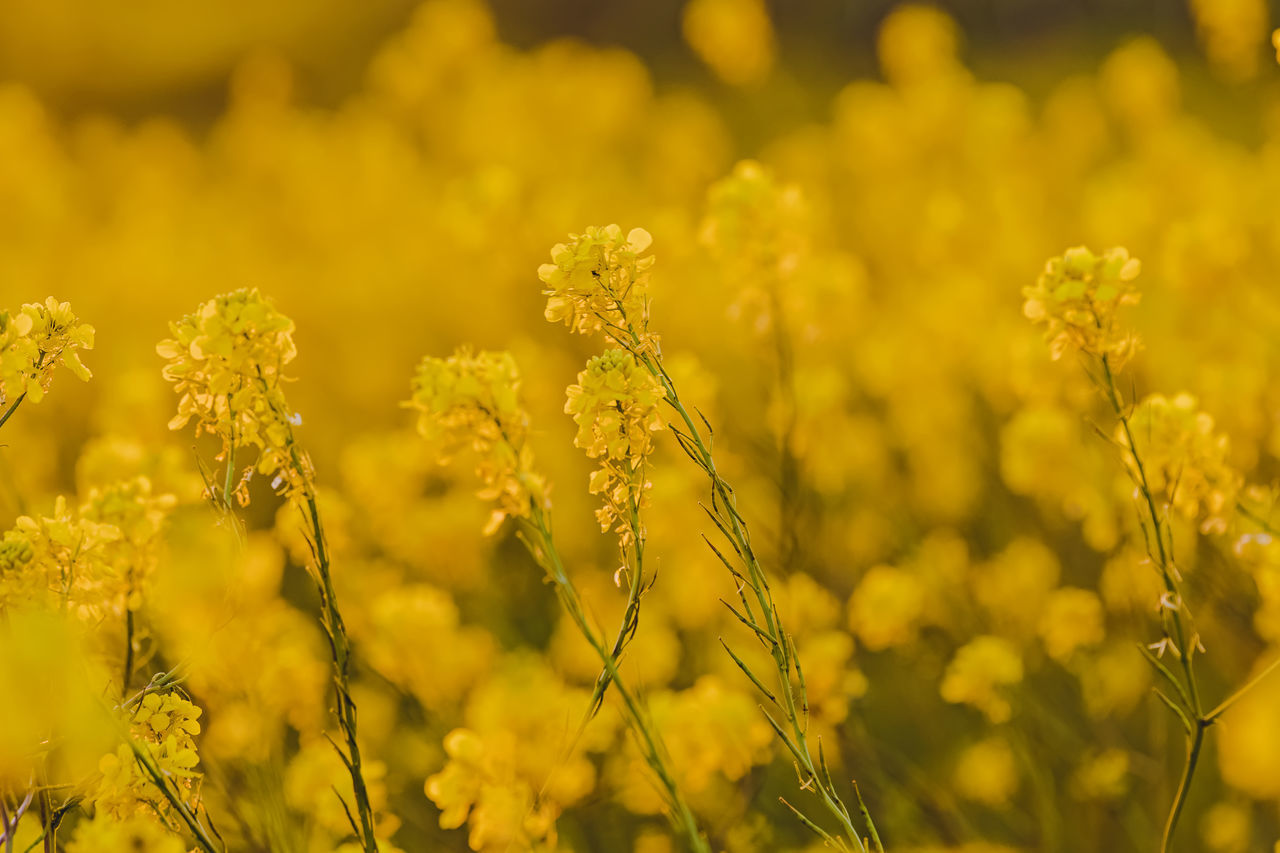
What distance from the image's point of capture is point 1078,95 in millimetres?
8078

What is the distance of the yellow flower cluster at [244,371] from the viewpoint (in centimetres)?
138

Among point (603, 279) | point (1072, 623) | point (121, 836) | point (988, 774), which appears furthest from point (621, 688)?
point (988, 774)

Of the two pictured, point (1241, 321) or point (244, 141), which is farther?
point (244, 141)

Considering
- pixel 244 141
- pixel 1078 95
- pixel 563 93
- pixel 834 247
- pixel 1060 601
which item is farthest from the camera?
pixel 244 141

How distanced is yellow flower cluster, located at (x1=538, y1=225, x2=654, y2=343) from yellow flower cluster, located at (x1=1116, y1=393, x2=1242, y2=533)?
1.00 meters

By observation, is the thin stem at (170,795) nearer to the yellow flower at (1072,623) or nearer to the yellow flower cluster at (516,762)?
the yellow flower cluster at (516,762)

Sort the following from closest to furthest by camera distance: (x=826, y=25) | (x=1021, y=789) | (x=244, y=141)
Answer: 1. (x=1021, y=789)
2. (x=244, y=141)
3. (x=826, y=25)

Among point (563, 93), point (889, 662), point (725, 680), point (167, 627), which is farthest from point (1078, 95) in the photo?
point (167, 627)

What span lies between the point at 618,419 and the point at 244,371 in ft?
1.87

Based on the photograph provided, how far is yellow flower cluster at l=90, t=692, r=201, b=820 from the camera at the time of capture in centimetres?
143

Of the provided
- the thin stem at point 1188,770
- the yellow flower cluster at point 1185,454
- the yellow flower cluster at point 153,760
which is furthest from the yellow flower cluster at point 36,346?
the yellow flower cluster at point 1185,454

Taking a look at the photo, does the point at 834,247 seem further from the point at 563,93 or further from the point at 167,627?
the point at 167,627

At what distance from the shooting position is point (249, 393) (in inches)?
56.1

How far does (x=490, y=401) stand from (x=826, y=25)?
1089 cm
